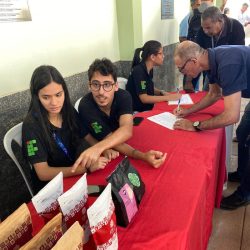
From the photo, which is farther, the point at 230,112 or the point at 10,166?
the point at 10,166

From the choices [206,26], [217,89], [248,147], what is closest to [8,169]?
[217,89]

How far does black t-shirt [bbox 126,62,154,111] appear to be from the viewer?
2.29 meters

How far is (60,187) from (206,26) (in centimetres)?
227

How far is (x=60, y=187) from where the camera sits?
2.24 feet

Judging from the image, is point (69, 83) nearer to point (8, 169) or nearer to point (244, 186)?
point (8, 169)

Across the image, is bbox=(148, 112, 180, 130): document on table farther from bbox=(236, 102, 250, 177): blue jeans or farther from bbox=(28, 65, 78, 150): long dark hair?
bbox=(28, 65, 78, 150): long dark hair

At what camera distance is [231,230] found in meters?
1.63

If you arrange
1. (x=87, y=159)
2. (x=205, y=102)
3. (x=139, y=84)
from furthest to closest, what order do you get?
1. (x=139, y=84)
2. (x=205, y=102)
3. (x=87, y=159)

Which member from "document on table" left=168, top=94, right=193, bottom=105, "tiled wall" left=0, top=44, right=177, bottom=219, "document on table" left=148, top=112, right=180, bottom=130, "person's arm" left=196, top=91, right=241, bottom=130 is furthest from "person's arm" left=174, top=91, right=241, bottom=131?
"tiled wall" left=0, top=44, right=177, bottom=219

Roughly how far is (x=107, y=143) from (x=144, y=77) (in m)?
1.21

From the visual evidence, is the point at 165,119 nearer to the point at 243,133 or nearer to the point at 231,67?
the point at 231,67

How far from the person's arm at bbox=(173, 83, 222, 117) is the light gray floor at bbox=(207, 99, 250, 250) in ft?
2.35

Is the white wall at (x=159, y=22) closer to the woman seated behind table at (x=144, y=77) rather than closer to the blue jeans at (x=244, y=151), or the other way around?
the woman seated behind table at (x=144, y=77)

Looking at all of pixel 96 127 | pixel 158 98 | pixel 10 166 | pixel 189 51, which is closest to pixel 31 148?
pixel 96 127
